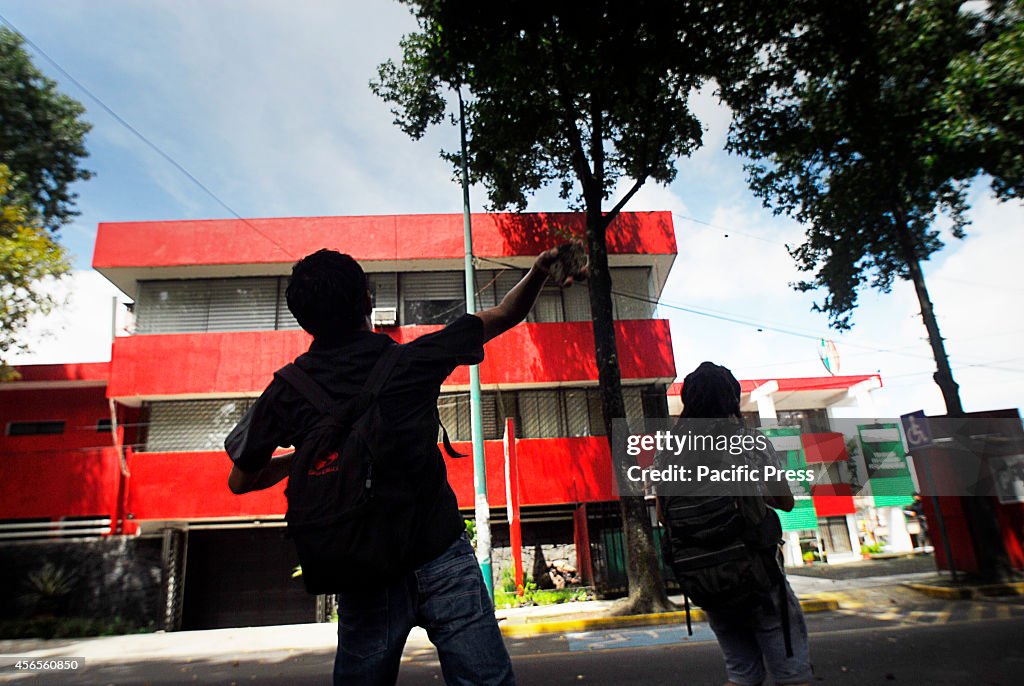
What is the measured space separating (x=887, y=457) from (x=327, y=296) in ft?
42.6

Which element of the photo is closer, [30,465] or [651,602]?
[651,602]

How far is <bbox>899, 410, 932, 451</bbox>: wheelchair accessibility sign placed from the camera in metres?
10.0

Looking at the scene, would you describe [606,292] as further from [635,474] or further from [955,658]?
[955,658]

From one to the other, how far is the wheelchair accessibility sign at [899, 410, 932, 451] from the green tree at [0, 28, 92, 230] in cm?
1921

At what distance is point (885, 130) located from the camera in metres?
9.91

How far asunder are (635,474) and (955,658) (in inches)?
255

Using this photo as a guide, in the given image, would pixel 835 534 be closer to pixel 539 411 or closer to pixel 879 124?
pixel 539 411

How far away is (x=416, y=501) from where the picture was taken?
62.1 inches

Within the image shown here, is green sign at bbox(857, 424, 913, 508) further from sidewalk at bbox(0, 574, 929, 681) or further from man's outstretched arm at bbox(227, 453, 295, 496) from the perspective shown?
man's outstretched arm at bbox(227, 453, 295, 496)

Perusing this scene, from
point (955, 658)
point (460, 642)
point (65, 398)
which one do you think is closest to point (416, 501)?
point (460, 642)

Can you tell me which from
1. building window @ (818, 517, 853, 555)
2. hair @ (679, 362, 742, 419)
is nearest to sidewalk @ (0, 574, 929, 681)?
hair @ (679, 362, 742, 419)

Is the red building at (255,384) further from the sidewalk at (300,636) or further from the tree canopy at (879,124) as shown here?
the tree canopy at (879,124)

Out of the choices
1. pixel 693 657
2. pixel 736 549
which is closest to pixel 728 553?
pixel 736 549

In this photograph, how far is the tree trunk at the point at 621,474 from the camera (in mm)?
9555
